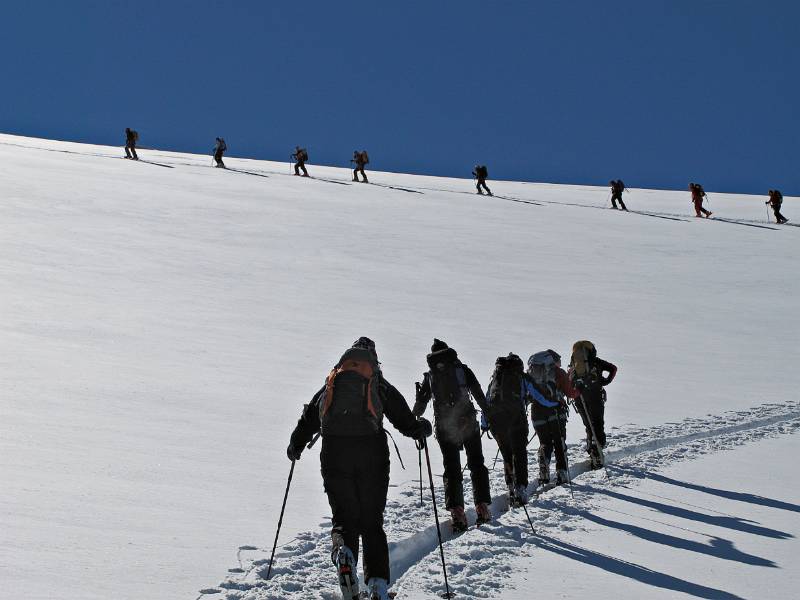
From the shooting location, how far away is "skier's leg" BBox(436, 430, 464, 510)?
643 cm

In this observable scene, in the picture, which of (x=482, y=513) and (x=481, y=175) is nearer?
(x=482, y=513)

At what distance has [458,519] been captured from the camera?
20.6 ft

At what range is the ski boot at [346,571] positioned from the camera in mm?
4496

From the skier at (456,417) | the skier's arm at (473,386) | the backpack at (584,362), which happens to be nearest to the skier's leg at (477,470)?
the skier at (456,417)

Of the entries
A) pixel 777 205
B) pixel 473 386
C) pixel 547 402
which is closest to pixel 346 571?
pixel 473 386

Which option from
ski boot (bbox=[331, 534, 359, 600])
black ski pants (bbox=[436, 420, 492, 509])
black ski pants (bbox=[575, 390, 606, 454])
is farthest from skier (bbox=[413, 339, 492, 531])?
black ski pants (bbox=[575, 390, 606, 454])

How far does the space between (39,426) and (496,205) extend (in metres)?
26.3

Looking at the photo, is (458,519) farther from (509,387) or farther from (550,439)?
(550,439)

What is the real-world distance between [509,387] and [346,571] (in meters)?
3.08

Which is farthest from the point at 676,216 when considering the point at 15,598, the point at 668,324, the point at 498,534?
the point at 15,598

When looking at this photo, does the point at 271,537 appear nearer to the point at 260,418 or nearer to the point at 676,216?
the point at 260,418

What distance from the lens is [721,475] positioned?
8.16 metres

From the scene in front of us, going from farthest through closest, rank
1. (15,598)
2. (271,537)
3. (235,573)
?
(271,537)
(235,573)
(15,598)

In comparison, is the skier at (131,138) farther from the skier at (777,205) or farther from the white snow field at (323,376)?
the skier at (777,205)
